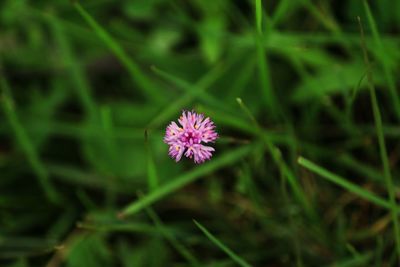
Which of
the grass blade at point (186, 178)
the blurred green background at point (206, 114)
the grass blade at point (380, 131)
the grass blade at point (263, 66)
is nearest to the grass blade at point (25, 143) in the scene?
the blurred green background at point (206, 114)

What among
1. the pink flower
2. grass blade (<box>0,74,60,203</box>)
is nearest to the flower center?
the pink flower

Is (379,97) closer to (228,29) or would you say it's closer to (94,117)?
(228,29)

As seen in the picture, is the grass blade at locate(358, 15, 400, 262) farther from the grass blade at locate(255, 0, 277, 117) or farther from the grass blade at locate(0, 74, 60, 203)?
the grass blade at locate(0, 74, 60, 203)

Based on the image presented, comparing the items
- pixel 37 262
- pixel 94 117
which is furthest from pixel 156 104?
pixel 37 262

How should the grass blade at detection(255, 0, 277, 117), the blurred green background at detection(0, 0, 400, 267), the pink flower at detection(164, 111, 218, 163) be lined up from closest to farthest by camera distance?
the pink flower at detection(164, 111, 218, 163) → the grass blade at detection(255, 0, 277, 117) → the blurred green background at detection(0, 0, 400, 267)

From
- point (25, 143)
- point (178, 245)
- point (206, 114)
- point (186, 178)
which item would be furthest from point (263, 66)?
point (25, 143)

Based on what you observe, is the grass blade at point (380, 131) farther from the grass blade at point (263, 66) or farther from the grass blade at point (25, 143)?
the grass blade at point (25, 143)

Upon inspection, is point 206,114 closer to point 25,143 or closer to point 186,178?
point 186,178
